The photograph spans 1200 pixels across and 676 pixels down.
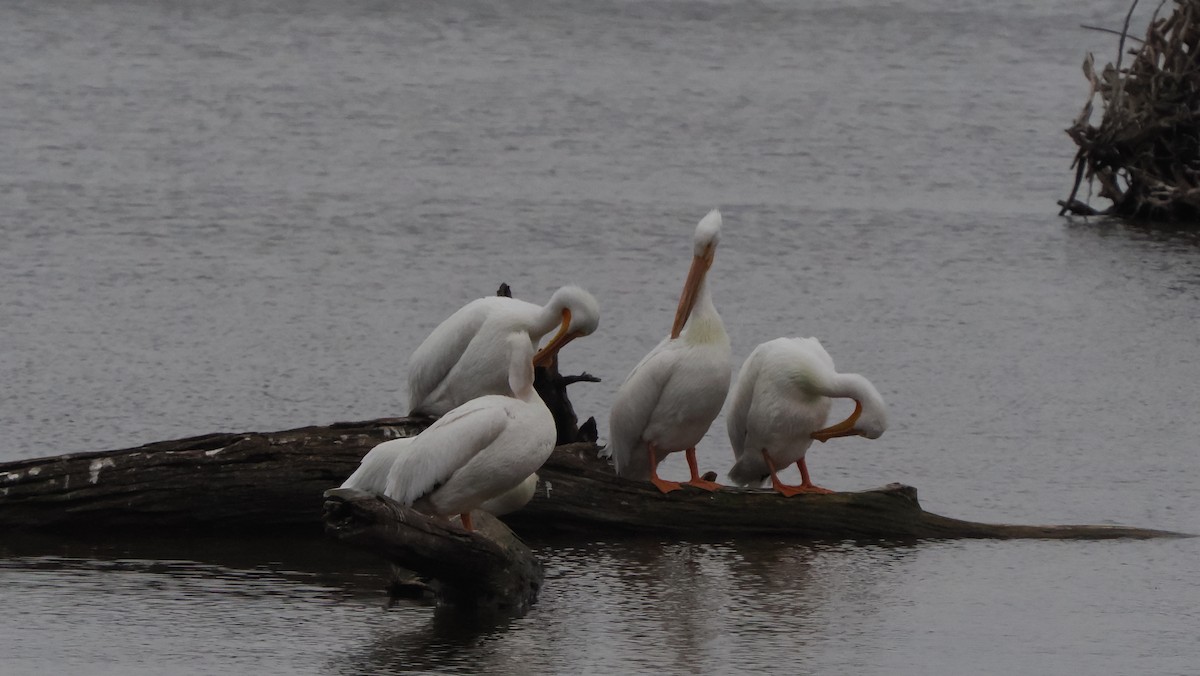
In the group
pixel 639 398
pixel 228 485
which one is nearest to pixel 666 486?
pixel 639 398

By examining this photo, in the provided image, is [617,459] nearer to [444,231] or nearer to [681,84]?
[444,231]

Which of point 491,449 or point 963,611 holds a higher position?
point 491,449

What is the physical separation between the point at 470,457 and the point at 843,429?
2.00 m

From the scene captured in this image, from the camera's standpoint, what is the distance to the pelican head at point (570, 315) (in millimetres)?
7449

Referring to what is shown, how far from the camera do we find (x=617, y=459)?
826 centimetres

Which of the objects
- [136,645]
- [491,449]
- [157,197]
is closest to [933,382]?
[491,449]

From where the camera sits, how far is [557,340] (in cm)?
756

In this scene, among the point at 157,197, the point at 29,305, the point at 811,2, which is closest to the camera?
the point at 29,305

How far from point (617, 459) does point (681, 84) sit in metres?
20.8

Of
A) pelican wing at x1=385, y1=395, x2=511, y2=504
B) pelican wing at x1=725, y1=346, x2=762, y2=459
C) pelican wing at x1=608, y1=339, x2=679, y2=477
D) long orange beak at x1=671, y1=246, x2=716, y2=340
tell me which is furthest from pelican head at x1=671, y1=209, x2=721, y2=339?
pelican wing at x1=385, y1=395, x2=511, y2=504

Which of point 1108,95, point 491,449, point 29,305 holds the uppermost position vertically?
point 1108,95

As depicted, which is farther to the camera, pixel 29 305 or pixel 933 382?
pixel 29 305

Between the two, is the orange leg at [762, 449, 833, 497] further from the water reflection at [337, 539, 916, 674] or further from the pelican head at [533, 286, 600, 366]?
the pelican head at [533, 286, 600, 366]

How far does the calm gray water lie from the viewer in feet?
21.8
